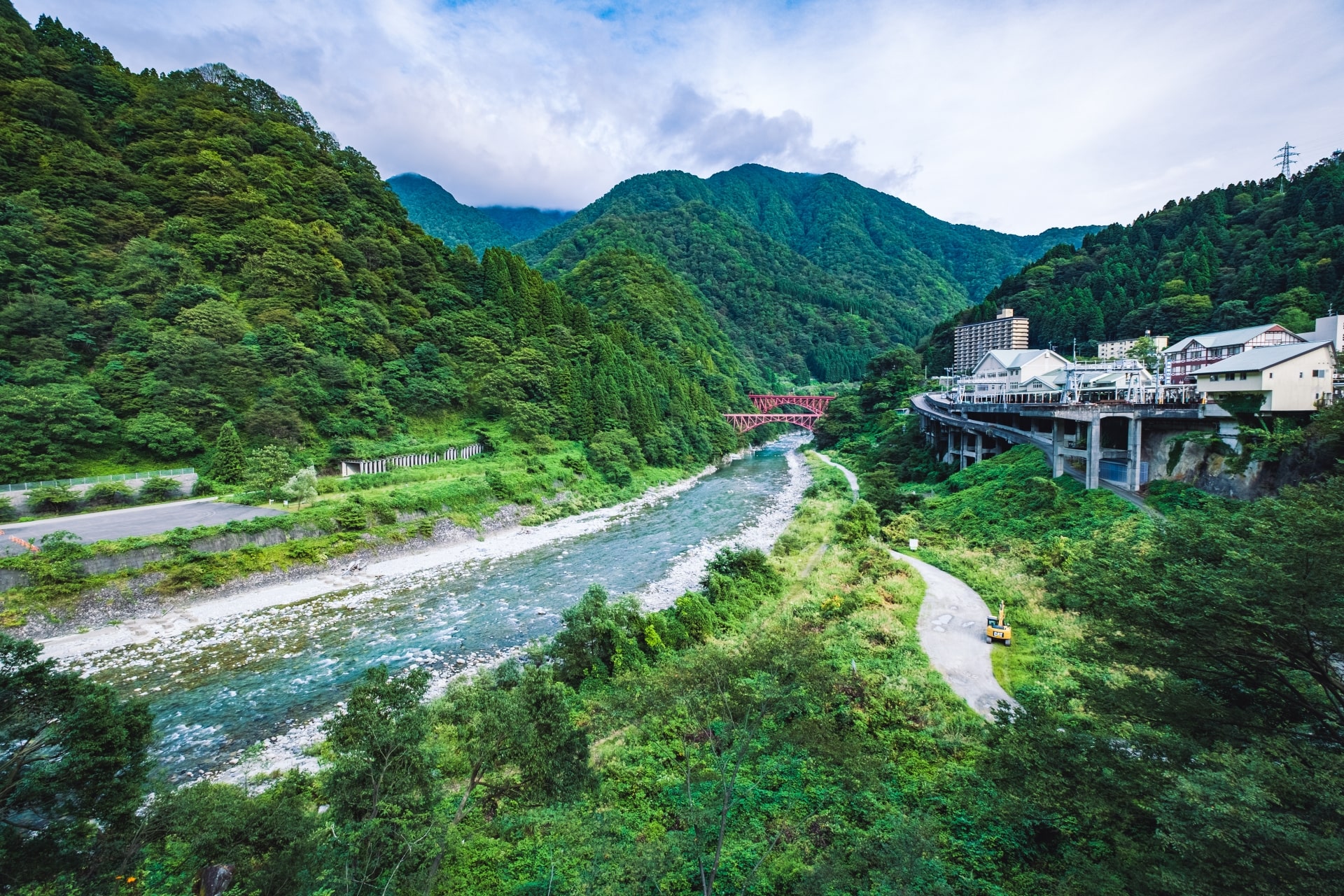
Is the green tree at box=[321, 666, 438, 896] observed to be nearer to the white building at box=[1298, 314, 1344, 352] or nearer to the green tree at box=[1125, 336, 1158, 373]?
the white building at box=[1298, 314, 1344, 352]

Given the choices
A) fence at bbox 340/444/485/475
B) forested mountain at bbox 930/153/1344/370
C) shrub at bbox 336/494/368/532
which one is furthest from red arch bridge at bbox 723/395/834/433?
shrub at bbox 336/494/368/532

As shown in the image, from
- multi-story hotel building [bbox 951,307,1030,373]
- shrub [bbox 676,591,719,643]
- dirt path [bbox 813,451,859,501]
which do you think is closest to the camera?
shrub [bbox 676,591,719,643]

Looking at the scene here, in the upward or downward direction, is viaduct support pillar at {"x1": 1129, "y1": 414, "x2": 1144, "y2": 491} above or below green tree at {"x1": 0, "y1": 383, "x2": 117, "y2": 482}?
below

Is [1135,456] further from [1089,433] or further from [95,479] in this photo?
[95,479]

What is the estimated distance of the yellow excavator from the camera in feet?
49.9

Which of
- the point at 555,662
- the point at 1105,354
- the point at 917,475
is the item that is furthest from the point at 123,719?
the point at 1105,354

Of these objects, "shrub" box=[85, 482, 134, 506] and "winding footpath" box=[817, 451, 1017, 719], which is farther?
"shrub" box=[85, 482, 134, 506]

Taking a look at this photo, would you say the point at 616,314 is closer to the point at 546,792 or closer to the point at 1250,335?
the point at 1250,335

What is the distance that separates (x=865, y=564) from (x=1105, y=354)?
51.7m

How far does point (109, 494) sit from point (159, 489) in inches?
67.3

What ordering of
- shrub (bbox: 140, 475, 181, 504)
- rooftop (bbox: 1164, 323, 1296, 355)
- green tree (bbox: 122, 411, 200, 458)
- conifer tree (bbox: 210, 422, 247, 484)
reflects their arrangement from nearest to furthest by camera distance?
shrub (bbox: 140, 475, 181, 504), green tree (bbox: 122, 411, 200, 458), conifer tree (bbox: 210, 422, 247, 484), rooftop (bbox: 1164, 323, 1296, 355)

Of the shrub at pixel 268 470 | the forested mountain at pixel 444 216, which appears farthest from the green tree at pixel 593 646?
the forested mountain at pixel 444 216

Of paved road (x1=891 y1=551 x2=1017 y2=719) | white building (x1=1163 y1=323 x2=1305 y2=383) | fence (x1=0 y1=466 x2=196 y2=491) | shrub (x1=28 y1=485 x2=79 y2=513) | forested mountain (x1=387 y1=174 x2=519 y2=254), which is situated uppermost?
forested mountain (x1=387 y1=174 x2=519 y2=254)

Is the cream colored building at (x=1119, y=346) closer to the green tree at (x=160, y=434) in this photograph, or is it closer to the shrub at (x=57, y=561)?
the shrub at (x=57, y=561)
